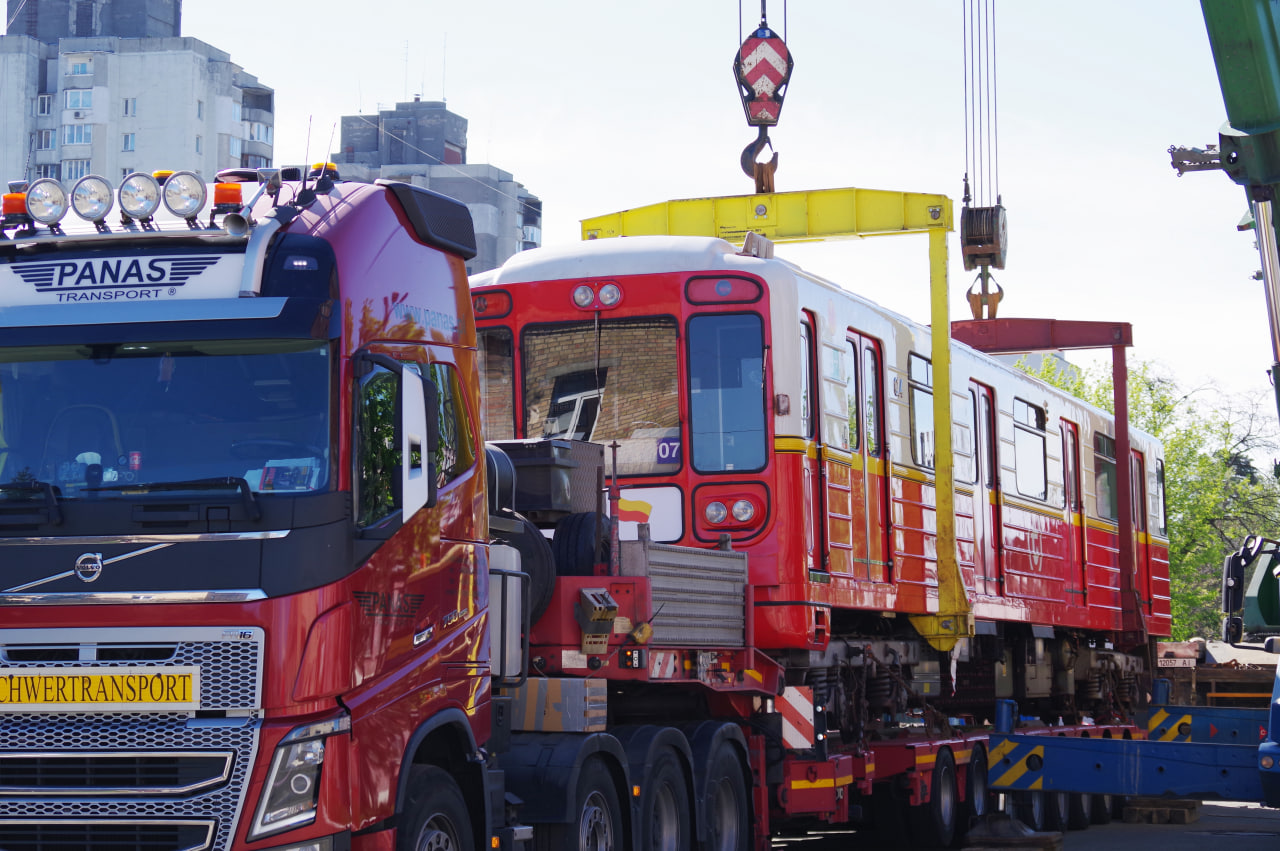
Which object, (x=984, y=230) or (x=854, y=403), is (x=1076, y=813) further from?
(x=854, y=403)

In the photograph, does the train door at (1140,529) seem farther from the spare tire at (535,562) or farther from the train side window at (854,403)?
the spare tire at (535,562)

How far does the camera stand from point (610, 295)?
1196cm

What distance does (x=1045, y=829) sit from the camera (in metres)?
17.4

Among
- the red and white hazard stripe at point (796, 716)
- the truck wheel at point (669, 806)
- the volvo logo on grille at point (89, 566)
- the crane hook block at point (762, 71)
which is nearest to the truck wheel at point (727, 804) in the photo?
the truck wheel at point (669, 806)

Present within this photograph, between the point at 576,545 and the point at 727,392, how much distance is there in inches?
84.0

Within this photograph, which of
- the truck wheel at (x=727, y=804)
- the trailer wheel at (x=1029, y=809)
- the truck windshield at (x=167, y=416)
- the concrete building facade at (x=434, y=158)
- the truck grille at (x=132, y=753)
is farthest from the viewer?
the concrete building facade at (x=434, y=158)

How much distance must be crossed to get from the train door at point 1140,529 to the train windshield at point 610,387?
11.9m

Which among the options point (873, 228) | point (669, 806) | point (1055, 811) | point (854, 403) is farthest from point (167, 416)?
point (1055, 811)

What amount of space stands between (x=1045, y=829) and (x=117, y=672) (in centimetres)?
1270

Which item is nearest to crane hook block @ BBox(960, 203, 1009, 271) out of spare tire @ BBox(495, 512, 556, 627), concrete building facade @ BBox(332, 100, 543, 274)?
spare tire @ BBox(495, 512, 556, 627)

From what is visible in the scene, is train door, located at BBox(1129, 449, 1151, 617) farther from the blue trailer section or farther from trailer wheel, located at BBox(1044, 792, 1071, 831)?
the blue trailer section

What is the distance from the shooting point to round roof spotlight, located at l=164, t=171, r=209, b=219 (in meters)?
7.29

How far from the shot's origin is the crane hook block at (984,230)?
1802cm

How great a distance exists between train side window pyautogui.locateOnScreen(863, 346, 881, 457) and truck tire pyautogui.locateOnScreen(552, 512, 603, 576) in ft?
12.1
